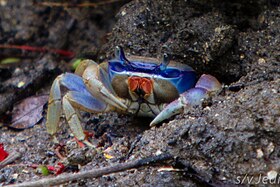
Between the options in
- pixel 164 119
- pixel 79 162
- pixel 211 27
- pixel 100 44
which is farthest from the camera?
pixel 100 44

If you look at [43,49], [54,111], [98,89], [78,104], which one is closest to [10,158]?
[54,111]

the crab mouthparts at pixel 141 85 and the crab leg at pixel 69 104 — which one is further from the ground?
the crab mouthparts at pixel 141 85

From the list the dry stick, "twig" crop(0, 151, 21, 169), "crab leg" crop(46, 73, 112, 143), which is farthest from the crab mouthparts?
the dry stick

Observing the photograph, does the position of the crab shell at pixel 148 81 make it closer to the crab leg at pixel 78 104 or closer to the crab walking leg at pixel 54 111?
the crab leg at pixel 78 104

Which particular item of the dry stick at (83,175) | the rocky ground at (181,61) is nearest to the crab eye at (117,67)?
the rocky ground at (181,61)

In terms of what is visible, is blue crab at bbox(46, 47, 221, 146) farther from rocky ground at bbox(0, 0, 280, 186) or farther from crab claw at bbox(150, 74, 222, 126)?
rocky ground at bbox(0, 0, 280, 186)

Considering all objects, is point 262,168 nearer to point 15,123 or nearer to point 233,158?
point 233,158

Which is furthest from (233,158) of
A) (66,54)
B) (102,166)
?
(66,54)
